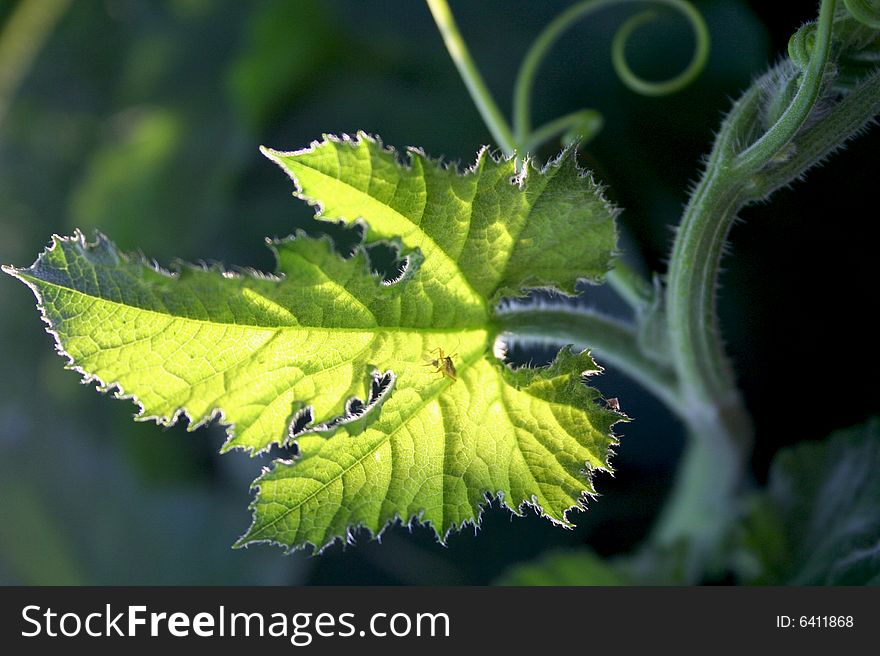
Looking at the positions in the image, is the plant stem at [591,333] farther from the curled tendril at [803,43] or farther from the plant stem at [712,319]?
the curled tendril at [803,43]

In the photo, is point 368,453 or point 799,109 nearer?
point 799,109

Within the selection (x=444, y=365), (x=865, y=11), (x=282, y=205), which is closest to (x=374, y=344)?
(x=444, y=365)

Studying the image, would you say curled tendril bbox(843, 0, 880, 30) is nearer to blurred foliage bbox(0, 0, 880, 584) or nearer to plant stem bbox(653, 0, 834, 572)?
plant stem bbox(653, 0, 834, 572)

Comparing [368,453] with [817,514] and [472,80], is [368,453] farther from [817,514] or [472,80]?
[817,514]

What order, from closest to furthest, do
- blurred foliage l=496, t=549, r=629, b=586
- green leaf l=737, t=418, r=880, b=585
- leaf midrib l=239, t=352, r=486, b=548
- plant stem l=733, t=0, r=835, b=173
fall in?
plant stem l=733, t=0, r=835, b=173, leaf midrib l=239, t=352, r=486, b=548, green leaf l=737, t=418, r=880, b=585, blurred foliage l=496, t=549, r=629, b=586

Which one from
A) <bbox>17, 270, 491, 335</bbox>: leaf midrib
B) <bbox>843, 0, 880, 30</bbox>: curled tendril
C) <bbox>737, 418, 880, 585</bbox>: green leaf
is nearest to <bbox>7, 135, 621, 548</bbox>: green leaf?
<bbox>17, 270, 491, 335</bbox>: leaf midrib
